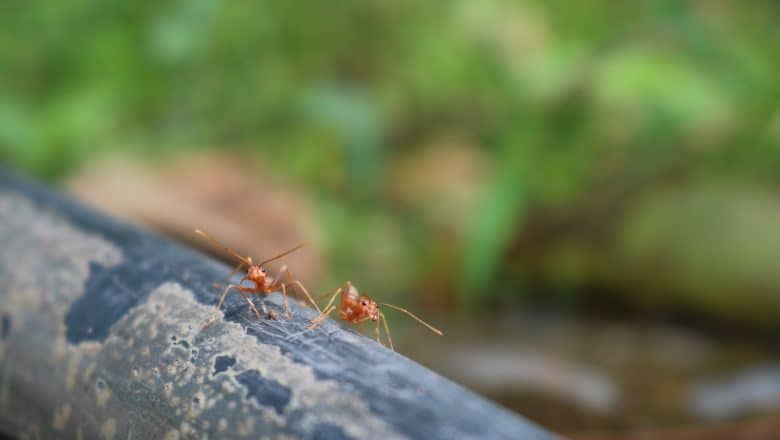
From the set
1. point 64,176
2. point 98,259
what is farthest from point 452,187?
point 98,259

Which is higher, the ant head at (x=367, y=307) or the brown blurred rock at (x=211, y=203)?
the brown blurred rock at (x=211, y=203)

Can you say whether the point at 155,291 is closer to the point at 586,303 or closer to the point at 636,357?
the point at 636,357

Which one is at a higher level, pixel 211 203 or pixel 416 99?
pixel 416 99

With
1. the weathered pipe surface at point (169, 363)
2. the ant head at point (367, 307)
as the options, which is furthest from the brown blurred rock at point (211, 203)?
the weathered pipe surface at point (169, 363)

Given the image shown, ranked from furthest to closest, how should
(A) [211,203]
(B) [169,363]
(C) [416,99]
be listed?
1. (C) [416,99]
2. (A) [211,203]
3. (B) [169,363]

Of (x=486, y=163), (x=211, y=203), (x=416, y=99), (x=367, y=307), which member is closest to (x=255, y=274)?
(x=367, y=307)

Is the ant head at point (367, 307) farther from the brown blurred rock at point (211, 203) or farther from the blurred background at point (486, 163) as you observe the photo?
the brown blurred rock at point (211, 203)

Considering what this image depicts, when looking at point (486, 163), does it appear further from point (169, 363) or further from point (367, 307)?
point (169, 363)
